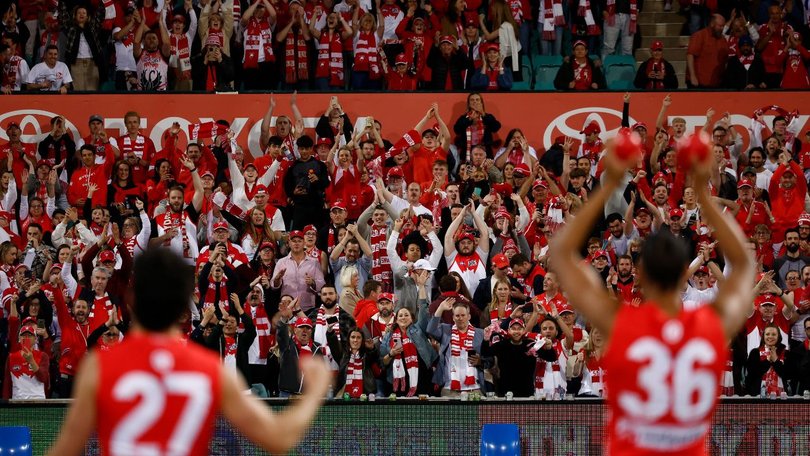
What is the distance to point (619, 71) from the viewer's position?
70.2 feet

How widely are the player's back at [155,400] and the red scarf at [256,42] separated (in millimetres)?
16514

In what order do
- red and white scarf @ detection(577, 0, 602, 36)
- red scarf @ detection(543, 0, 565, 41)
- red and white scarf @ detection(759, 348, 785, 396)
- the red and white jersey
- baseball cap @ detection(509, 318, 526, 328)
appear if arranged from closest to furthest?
baseball cap @ detection(509, 318, 526, 328) < red and white scarf @ detection(759, 348, 785, 396) < the red and white jersey < red and white scarf @ detection(577, 0, 602, 36) < red scarf @ detection(543, 0, 565, 41)

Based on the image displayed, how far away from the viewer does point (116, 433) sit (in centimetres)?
416

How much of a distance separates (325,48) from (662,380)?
16.5 m

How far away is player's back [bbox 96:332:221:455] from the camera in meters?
4.16

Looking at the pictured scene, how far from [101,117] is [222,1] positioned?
2.86 meters

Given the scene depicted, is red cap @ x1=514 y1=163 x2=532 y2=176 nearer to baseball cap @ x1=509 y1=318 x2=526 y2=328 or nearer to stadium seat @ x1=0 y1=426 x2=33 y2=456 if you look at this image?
baseball cap @ x1=509 y1=318 x2=526 y2=328

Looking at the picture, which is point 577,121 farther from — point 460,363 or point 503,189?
point 460,363

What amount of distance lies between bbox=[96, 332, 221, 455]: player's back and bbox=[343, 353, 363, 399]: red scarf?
31.0ft

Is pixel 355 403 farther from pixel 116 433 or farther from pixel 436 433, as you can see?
pixel 116 433

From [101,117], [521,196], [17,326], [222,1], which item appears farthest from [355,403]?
[222,1]

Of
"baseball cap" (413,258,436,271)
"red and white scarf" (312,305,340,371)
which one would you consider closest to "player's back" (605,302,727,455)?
"red and white scarf" (312,305,340,371)

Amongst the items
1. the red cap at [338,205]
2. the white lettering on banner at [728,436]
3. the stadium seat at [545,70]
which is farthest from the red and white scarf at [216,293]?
the stadium seat at [545,70]

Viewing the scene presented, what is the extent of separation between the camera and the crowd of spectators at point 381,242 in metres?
14.0
